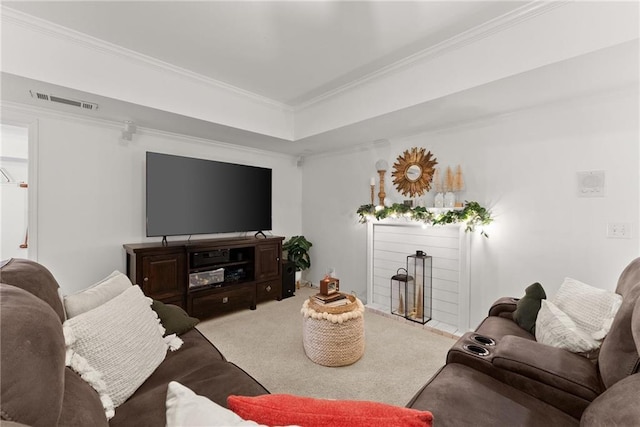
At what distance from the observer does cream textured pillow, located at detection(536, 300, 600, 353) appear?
142 cm

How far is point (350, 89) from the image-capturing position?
3076 millimetres

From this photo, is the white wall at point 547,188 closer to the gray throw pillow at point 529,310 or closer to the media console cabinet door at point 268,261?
the gray throw pillow at point 529,310

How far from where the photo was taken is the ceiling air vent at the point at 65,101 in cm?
239

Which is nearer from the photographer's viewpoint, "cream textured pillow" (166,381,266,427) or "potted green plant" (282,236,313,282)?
"cream textured pillow" (166,381,266,427)

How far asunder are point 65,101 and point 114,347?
241 centimetres

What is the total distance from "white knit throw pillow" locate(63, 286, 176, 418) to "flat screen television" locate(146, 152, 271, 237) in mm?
1891

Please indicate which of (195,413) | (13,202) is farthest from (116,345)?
(13,202)

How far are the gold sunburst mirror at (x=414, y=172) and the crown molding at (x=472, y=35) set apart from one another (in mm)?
1113

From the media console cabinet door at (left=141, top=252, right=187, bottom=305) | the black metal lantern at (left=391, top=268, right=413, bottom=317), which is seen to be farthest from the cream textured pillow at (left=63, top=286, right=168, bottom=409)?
the black metal lantern at (left=391, top=268, right=413, bottom=317)

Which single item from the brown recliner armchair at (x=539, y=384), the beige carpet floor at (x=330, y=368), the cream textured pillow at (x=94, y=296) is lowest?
the beige carpet floor at (x=330, y=368)

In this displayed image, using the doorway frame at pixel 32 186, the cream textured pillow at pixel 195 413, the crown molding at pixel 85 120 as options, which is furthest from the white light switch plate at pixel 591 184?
the doorway frame at pixel 32 186

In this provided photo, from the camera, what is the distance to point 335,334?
233 centimetres

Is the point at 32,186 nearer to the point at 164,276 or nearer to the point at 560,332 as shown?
the point at 164,276

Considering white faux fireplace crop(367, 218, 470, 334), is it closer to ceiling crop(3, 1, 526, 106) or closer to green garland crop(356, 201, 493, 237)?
green garland crop(356, 201, 493, 237)
